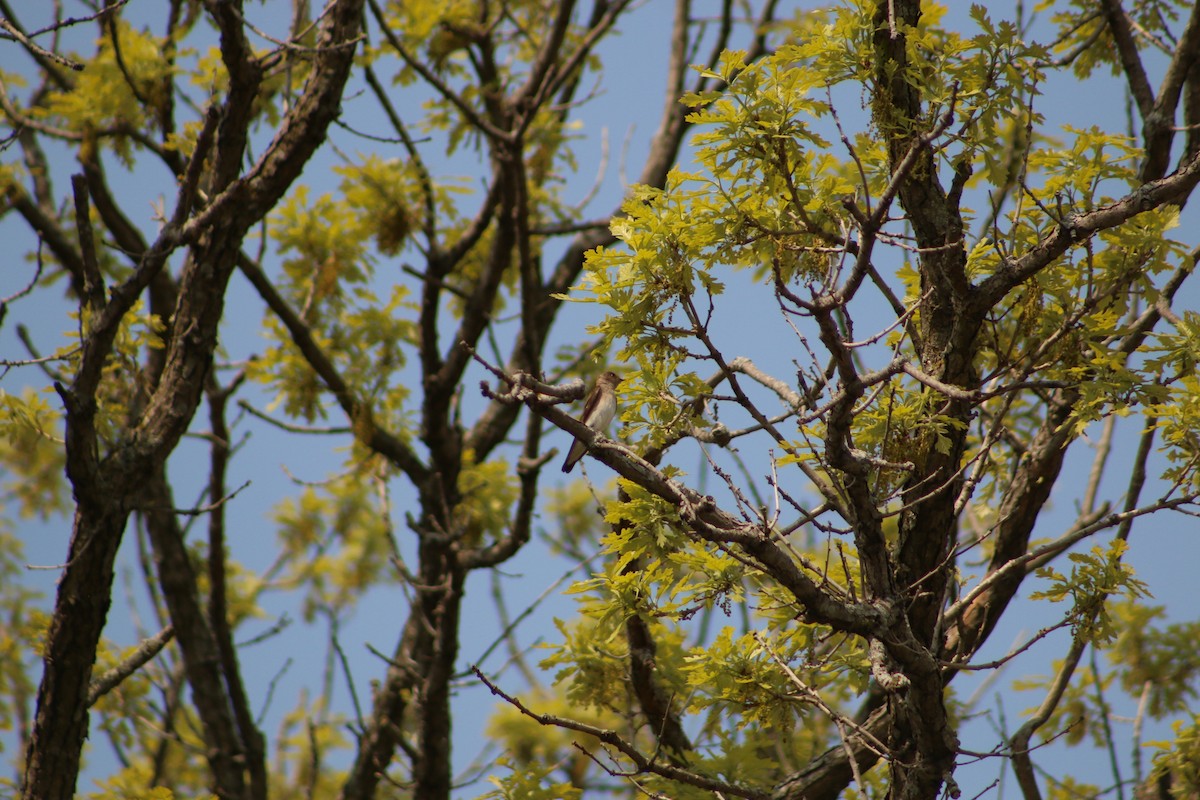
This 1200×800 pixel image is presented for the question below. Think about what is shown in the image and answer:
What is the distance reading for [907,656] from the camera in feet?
11.4

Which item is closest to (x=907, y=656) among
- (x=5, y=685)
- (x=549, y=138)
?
(x=549, y=138)

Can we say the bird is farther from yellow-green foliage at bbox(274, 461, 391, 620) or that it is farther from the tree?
yellow-green foliage at bbox(274, 461, 391, 620)

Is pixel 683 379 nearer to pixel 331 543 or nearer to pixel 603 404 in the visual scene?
pixel 603 404

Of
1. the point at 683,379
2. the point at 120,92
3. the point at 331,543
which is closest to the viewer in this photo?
the point at 683,379

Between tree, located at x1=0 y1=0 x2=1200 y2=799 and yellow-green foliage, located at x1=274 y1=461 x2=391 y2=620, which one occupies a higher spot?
yellow-green foliage, located at x1=274 y1=461 x2=391 y2=620

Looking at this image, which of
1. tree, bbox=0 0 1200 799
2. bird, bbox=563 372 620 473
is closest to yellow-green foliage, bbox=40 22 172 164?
tree, bbox=0 0 1200 799

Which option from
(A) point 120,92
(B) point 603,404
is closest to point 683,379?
(B) point 603,404

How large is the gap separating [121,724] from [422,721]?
2.55 m

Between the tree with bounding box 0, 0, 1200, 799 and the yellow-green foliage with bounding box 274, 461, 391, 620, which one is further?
the yellow-green foliage with bounding box 274, 461, 391, 620

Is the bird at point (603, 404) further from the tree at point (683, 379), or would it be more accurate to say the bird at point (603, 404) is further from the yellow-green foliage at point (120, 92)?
the yellow-green foliage at point (120, 92)

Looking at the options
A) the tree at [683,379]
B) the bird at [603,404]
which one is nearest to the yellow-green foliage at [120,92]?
the tree at [683,379]

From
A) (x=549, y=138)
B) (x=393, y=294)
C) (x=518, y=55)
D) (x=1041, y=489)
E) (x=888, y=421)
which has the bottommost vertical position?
(x=888, y=421)

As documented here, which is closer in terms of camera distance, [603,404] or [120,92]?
[603,404]

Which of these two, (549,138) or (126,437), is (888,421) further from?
(549,138)
